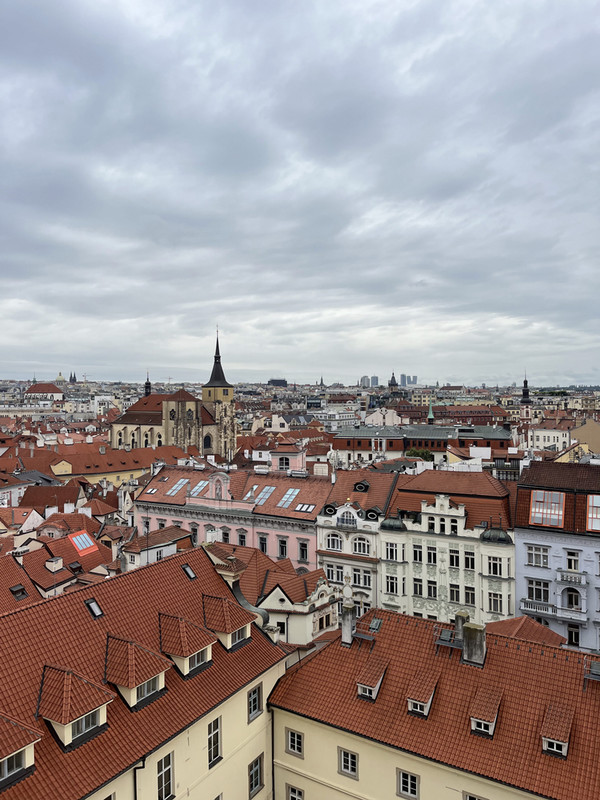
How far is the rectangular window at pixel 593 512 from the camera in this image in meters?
34.7

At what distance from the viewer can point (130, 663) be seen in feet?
57.0

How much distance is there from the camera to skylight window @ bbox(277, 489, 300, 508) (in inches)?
1833

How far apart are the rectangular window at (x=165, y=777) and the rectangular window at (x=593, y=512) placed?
28476mm

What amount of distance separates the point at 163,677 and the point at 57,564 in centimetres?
2391

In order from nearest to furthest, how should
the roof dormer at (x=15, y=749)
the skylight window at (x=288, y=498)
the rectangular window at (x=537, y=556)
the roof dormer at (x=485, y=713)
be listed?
1. the roof dormer at (x=15, y=749)
2. the roof dormer at (x=485, y=713)
3. the rectangular window at (x=537, y=556)
4. the skylight window at (x=288, y=498)

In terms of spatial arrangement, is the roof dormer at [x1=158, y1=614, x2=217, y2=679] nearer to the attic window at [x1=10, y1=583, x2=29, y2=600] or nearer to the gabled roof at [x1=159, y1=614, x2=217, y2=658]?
the gabled roof at [x1=159, y1=614, x2=217, y2=658]

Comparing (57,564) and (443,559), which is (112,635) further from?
(443,559)

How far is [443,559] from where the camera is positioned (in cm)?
3900

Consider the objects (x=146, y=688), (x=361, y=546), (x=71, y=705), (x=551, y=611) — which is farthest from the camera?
(x=361, y=546)

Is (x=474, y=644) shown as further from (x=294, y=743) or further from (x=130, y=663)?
(x=130, y=663)

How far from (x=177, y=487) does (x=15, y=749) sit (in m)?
40.5

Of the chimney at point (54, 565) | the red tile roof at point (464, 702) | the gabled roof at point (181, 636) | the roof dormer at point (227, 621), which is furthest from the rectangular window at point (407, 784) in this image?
the chimney at point (54, 565)

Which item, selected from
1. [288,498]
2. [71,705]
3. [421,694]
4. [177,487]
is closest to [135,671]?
[71,705]

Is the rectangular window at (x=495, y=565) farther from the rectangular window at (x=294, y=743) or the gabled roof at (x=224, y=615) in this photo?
the gabled roof at (x=224, y=615)
